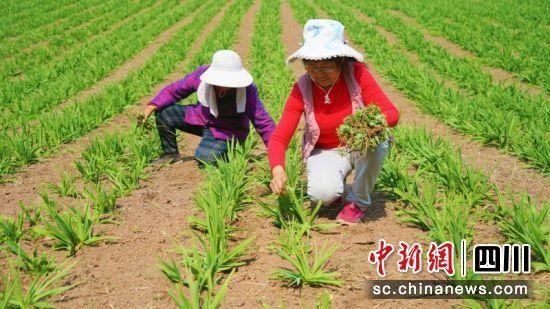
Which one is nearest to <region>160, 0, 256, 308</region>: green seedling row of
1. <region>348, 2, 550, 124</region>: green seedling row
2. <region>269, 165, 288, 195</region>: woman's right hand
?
<region>269, 165, 288, 195</region>: woman's right hand

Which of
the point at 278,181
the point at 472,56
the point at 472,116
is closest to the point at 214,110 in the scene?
the point at 278,181

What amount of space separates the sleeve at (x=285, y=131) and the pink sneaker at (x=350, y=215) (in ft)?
1.60

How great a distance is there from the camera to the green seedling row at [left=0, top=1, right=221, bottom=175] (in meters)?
3.87

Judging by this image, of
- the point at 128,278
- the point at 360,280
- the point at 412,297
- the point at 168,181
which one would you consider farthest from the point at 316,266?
the point at 168,181

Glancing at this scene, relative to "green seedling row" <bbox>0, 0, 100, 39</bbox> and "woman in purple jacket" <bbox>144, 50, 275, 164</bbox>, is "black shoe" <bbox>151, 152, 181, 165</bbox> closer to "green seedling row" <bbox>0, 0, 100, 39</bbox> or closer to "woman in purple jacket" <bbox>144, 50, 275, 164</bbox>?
"woman in purple jacket" <bbox>144, 50, 275, 164</bbox>

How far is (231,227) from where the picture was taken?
2613mm

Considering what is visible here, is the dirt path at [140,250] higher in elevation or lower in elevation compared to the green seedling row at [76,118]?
higher

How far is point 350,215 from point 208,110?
1614 mm

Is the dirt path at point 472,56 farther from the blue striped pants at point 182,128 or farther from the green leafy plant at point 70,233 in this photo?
the green leafy plant at point 70,233

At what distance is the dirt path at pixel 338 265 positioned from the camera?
2029mm

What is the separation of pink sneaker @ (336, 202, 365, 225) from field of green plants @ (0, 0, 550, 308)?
1.9 inches

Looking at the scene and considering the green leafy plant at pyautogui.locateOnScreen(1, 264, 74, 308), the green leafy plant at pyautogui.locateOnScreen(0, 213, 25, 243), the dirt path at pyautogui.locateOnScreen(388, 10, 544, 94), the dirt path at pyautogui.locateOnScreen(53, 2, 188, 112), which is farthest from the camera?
the dirt path at pyautogui.locateOnScreen(53, 2, 188, 112)

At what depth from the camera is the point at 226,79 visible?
327cm

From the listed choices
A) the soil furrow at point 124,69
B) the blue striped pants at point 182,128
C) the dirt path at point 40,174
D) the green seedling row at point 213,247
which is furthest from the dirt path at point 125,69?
the green seedling row at point 213,247
